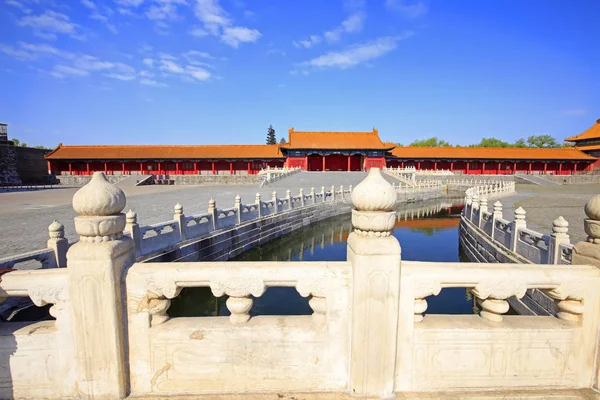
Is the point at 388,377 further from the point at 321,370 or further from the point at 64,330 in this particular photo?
the point at 64,330

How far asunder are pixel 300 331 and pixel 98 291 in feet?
4.70

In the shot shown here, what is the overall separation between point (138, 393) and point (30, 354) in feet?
2.63

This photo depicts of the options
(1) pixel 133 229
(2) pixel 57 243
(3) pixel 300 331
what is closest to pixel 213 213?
→ (1) pixel 133 229

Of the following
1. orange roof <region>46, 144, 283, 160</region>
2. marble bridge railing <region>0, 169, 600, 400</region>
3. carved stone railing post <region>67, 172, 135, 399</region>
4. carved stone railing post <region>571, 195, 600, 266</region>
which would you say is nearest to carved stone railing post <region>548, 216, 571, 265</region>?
carved stone railing post <region>571, 195, 600, 266</region>

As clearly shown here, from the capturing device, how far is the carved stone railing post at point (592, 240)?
7.49ft

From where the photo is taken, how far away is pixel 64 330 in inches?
82.1

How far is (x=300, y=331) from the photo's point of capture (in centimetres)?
216


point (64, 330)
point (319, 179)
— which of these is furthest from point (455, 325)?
point (319, 179)

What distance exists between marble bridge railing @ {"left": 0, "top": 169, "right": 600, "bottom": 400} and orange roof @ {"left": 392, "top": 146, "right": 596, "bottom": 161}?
40.7 meters

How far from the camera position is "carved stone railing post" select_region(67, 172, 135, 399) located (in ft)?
6.52

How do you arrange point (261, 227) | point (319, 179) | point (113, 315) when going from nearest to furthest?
point (113, 315)
point (261, 227)
point (319, 179)

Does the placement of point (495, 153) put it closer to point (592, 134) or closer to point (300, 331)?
point (592, 134)

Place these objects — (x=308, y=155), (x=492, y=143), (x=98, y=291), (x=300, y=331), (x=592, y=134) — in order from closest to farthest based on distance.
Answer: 1. (x=98, y=291)
2. (x=300, y=331)
3. (x=308, y=155)
4. (x=592, y=134)
5. (x=492, y=143)

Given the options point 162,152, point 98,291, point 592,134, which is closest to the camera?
point 98,291
